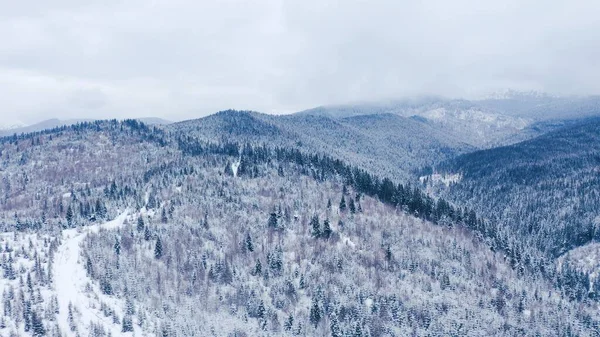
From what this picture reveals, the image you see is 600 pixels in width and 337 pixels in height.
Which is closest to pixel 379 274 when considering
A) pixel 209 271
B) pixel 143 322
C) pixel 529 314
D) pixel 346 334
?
pixel 346 334

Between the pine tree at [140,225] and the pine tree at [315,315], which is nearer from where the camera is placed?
the pine tree at [315,315]

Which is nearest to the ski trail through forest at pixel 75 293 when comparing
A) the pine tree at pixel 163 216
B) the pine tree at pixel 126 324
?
the pine tree at pixel 126 324

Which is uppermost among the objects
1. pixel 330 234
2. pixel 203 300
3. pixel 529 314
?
pixel 330 234

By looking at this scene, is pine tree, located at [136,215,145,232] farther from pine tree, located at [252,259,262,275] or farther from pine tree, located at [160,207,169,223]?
pine tree, located at [252,259,262,275]

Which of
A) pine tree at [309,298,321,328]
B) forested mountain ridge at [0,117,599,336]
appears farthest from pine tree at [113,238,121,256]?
pine tree at [309,298,321,328]

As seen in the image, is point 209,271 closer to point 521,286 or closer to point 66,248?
point 66,248

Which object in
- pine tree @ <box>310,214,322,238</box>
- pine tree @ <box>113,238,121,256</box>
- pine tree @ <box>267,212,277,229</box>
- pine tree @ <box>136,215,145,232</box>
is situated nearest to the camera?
pine tree @ <box>113,238,121,256</box>

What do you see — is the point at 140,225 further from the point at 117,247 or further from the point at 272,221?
the point at 272,221

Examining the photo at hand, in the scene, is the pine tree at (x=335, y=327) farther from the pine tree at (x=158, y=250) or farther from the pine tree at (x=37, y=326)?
the pine tree at (x=37, y=326)
